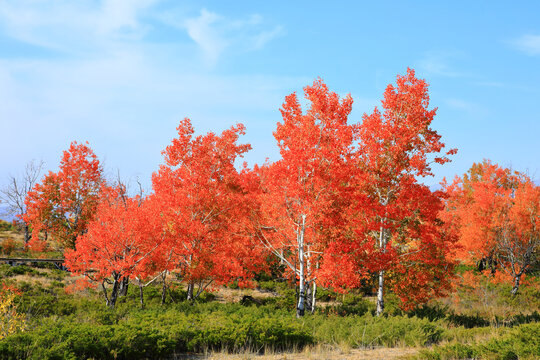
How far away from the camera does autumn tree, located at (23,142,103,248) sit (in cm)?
3153

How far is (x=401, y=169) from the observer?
1756cm

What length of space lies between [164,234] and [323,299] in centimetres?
1417

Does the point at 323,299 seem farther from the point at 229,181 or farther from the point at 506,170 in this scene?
the point at 506,170

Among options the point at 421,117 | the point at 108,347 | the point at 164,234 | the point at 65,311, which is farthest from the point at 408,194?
the point at 65,311

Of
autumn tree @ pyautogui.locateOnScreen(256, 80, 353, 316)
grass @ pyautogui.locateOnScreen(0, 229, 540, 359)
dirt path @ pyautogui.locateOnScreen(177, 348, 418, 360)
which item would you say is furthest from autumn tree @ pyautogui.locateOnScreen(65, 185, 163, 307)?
dirt path @ pyautogui.locateOnScreen(177, 348, 418, 360)

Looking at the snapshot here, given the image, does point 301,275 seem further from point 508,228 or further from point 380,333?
point 508,228

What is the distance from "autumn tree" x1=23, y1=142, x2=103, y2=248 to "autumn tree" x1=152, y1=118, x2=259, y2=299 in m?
14.0

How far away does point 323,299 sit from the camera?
27.7 m

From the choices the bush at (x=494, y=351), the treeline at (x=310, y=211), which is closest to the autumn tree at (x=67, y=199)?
the treeline at (x=310, y=211)

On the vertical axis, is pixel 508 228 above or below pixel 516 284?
above

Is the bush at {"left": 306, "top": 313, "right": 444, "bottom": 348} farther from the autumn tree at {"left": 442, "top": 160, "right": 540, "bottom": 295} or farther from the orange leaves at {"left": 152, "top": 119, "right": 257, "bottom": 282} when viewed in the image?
the autumn tree at {"left": 442, "top": 160, "right": 540, "bottom": 295}

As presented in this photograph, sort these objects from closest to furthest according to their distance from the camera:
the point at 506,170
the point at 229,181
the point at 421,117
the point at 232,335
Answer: the point at 232,335
the point at 421,117
the point at 229,181
the point at 506,170

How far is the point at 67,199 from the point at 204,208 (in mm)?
17678

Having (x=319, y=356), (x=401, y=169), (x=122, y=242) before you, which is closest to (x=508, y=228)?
(x=401, y=169)
